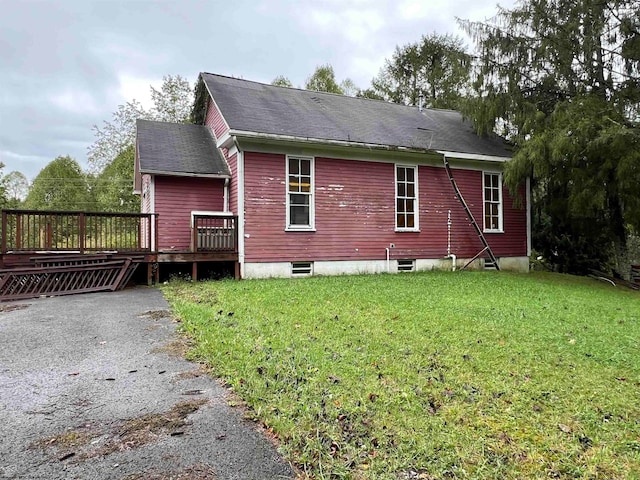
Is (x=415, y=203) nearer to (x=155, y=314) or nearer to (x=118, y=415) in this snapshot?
(x=155, y=314)

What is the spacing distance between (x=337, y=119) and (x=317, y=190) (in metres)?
2.66

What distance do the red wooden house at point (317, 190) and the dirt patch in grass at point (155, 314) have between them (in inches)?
123

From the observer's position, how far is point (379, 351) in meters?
3.79

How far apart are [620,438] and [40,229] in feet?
32.7

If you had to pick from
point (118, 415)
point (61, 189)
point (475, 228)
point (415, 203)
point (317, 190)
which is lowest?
point (118, 415)

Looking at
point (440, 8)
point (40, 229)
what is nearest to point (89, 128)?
point (40, 229)

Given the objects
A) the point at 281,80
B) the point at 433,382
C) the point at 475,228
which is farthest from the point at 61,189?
the point at 433,382

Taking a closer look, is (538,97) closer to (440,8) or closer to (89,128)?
(440,8)

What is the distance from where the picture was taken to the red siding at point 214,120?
424 inches

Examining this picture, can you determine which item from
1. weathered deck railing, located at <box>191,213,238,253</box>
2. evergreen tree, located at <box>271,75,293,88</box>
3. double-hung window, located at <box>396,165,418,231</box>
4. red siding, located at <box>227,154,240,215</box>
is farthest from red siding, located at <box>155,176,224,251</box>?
evergreen tree, located at <box>271,75,293,88</box>

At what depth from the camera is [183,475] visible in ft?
6.23

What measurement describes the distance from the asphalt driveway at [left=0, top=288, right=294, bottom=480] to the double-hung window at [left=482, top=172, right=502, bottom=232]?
10.4 metres

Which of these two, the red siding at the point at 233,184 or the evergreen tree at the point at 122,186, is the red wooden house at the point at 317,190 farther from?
the evergreen tree at the point at 122,186

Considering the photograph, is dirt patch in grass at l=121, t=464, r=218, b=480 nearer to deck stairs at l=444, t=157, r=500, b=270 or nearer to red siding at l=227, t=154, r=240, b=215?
red siding at l=227, t=154, r=240, b=215
